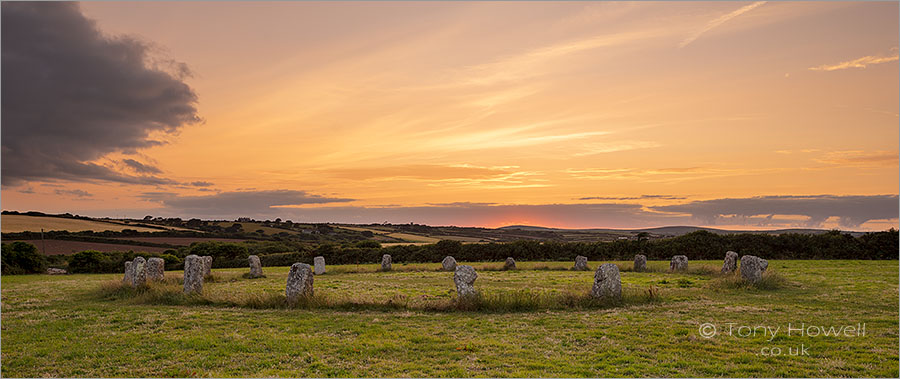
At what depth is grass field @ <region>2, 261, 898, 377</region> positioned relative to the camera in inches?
325

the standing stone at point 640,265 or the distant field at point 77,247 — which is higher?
the distant field at point 77,247

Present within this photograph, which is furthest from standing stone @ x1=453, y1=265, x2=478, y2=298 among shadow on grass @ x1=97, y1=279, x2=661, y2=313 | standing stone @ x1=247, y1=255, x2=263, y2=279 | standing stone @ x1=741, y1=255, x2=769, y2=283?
standing stone @ x1=247, y1=255, x2=263, y2=279

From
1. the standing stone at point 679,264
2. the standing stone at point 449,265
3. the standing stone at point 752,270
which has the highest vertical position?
the standing stone at point 752,270

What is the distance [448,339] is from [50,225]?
72.8m

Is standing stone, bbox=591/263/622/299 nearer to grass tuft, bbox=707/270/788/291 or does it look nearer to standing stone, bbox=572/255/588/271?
grass tuft, bbox=707/270/788/291

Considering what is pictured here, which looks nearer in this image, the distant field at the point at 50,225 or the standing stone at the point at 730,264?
the standing stone at the point at 730,264

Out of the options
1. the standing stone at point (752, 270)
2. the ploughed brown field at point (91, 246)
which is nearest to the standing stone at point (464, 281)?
the standing stone at point (752, 270)

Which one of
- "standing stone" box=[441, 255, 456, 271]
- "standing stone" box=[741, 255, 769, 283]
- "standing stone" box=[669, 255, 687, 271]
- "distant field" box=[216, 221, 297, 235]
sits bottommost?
"standing stone" box=[441, 255, 456, 271]

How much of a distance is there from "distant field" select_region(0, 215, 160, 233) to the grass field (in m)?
55.8

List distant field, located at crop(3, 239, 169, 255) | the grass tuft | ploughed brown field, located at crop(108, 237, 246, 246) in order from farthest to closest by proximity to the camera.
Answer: ploughed brown field, located at crop(108, 237, 246, 246)
distant field, located at crop(3, 239, 169, 255)
the grass tuft

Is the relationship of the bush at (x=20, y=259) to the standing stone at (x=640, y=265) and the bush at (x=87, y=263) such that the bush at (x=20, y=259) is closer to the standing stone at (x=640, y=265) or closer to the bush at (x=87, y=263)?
the bush at (x=87, y=263)

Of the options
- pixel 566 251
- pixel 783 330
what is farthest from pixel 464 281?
pixel 566 251

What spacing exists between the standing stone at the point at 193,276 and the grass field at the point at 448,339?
134cm

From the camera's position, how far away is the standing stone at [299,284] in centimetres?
1521
